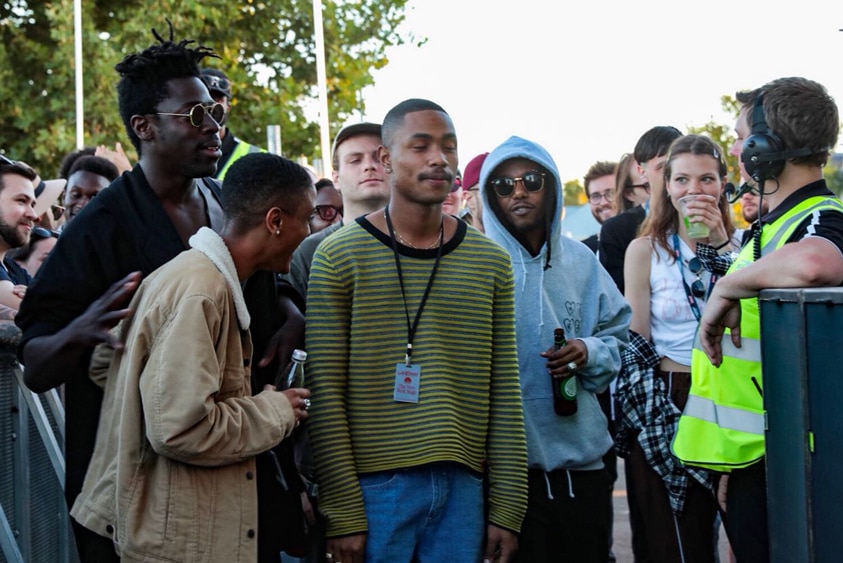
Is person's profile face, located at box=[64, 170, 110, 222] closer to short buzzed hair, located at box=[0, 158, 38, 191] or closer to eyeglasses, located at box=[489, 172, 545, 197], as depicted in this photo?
short buzzed hair, located at box=[0, 158, 38, 191]

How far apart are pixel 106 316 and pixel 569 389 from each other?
1.92 meters

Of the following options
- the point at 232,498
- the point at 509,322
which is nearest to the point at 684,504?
the point at 509,322

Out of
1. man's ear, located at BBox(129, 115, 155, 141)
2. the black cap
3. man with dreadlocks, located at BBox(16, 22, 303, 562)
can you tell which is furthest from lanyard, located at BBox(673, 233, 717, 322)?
man's ear, located at BBox(129, 115, 155, 141)

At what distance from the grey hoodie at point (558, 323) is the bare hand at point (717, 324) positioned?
0.46 meters

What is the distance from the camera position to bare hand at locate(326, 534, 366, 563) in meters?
3.42

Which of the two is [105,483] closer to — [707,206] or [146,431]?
[146,431]

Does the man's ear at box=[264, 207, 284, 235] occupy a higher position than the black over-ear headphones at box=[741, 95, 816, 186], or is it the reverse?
the black over-ear headphones at box=[741, 95, 816, 186]

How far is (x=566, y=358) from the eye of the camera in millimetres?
4070

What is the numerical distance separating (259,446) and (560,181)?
2037 millimetres

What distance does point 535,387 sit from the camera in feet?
13.7

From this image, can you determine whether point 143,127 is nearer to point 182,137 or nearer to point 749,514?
point 182,137

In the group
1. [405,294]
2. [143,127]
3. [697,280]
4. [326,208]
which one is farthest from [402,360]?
[326,208]

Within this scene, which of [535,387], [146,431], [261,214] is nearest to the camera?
[146,431]

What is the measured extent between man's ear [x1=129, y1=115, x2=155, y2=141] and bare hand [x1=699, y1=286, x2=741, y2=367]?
208 centimetres
